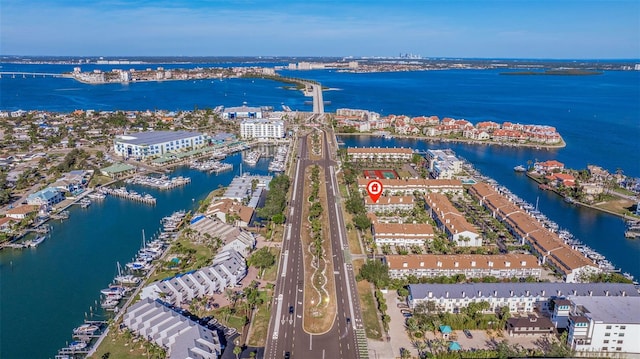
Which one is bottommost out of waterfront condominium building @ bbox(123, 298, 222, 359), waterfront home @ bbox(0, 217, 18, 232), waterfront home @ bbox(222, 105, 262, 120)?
waterfront condominium building @ bbox(123, 298, 222, 359)

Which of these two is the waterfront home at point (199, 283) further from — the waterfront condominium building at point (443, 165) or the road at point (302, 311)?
the waterfront condominium building at point (443, 165)

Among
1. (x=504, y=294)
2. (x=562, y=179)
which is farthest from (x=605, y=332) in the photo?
(x=562, y=179)

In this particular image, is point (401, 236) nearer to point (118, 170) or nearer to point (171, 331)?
point (171, 331)

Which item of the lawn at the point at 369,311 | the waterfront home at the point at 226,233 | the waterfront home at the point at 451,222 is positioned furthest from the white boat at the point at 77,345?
the waterfront home at the point at 451,222

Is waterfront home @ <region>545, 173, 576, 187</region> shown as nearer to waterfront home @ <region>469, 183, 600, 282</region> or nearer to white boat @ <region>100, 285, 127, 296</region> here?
waterfront home @ <region>469, 183, 600, 282</region>

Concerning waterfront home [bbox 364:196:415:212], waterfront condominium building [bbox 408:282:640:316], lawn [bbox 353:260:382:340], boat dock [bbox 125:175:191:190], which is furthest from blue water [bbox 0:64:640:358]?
lawn [bbox 353:260:382:340]
